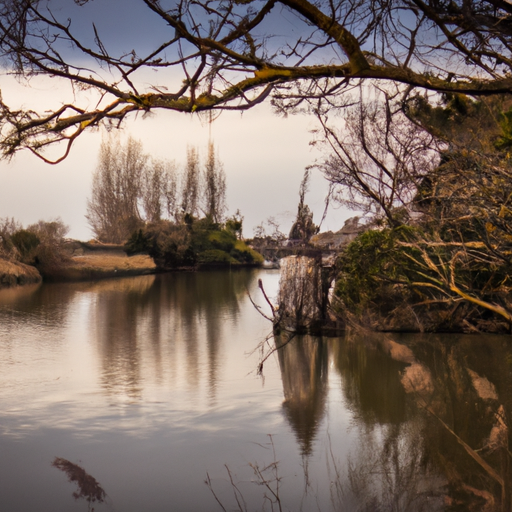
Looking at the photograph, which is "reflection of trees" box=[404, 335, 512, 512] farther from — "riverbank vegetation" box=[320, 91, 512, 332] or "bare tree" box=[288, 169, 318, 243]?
"bare tree" box=[288, 169, 318, 243]

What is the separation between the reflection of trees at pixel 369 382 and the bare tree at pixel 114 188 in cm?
3112

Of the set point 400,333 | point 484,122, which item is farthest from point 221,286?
point 484,122

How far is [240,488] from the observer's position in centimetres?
488

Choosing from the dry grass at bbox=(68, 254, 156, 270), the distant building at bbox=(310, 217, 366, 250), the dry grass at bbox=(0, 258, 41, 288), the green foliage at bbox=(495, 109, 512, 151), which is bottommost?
the dry grass at bbox=(0, 258, 41, 288)

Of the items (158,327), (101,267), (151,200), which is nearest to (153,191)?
(151,200)

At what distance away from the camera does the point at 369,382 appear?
821 cm

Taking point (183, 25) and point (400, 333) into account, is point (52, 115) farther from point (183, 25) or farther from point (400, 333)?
point (400, 333)

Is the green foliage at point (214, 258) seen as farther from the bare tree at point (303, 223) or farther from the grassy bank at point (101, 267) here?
the bare tree at point (303, 223)

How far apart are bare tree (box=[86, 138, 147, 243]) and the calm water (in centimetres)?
2853

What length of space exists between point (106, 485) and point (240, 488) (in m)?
1.04

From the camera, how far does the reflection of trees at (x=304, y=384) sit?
6.41 m

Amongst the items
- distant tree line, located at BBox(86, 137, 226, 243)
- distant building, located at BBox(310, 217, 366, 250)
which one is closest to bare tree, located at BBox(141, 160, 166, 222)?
distant tree line, located at BBox(86, 137, 226, 243)

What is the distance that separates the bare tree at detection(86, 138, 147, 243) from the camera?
40188 millimetres

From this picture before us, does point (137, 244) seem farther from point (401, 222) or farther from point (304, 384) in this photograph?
point (304, 384)
